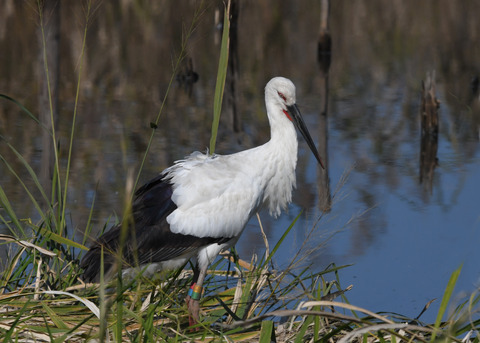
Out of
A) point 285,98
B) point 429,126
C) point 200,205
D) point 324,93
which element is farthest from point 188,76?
point 200,205

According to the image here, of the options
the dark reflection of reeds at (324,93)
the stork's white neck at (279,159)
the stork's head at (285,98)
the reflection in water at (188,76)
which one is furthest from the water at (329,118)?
the stork's head at (285,98)

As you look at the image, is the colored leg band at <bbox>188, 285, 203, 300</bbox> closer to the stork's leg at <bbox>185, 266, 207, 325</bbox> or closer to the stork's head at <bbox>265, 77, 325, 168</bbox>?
the stork's leg at <bbox>185, 266, 207, 325</bbox>

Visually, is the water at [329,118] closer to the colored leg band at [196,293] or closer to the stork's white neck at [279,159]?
the stork's white neck at [279,159]

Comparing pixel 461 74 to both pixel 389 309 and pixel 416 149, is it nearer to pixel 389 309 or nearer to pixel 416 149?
pixel 416 149

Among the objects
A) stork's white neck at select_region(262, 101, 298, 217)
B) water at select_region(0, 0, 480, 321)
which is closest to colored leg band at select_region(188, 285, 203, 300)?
water at select_region(0, 0, 480, 321)

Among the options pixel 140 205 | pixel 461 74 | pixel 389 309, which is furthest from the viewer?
pixel 461 74

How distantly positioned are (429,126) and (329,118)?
1.55 m

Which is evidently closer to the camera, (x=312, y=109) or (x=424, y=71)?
(x=312, y=109)

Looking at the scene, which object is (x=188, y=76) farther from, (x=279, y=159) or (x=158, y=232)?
(x=158, y=232)

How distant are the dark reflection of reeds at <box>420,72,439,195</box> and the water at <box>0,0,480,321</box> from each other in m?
0.12

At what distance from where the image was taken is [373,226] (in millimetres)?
7016

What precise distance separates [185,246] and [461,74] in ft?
32.7

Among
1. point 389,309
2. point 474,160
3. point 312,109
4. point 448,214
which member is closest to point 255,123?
point 312,109

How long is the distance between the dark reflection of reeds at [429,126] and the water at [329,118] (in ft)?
0.40
